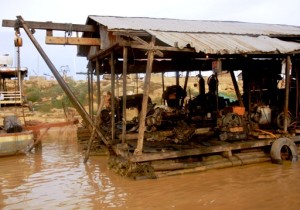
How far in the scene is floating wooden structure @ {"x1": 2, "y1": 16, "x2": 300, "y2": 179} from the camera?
8492 mm

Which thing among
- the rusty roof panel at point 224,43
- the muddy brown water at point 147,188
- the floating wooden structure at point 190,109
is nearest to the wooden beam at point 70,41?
the floating wooden structure at point 190,109

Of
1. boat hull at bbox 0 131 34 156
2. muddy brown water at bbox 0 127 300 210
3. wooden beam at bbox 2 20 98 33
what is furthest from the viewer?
boat hull at bbox 0 131 34 156

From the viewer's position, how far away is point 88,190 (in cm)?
789

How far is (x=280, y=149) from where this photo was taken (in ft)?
32.2

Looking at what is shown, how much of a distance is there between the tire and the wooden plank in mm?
356

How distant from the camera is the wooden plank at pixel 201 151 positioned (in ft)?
26.9

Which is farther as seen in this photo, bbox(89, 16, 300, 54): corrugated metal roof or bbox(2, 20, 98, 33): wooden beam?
bbox(2, 20, 98, 33): wooden beam

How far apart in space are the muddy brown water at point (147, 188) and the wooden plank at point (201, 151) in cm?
51

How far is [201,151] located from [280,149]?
2462 mm

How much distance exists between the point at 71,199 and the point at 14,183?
2.40m

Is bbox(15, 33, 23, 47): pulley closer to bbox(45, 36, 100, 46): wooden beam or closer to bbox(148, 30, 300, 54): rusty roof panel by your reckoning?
bbox(45, 36, 100, 46): wooden beam

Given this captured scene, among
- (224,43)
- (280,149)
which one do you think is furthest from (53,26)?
(280,149)

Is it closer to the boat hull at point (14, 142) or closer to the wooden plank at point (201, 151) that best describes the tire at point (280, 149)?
the wooden plank at point (201, 151)

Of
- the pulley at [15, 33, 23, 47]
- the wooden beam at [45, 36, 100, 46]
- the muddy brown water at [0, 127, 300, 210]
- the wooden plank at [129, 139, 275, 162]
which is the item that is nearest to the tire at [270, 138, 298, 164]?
the muddy brown water at [0, 127, 300, 210]
